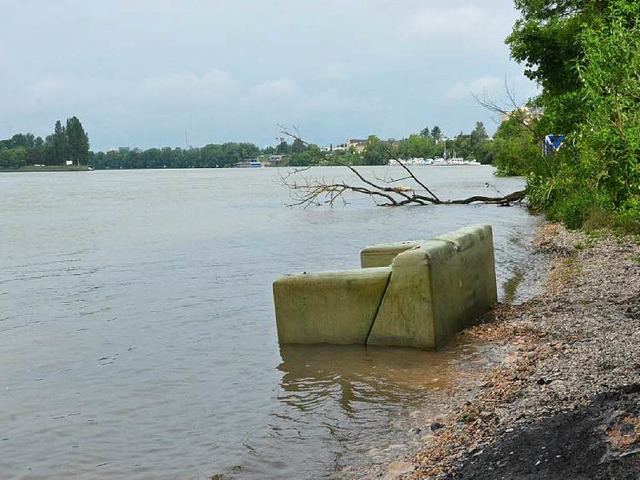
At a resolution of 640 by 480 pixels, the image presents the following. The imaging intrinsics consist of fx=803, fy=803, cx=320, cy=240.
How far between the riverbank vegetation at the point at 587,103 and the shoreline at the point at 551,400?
155cm

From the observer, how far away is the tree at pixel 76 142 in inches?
6393

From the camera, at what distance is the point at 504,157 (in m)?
70.8

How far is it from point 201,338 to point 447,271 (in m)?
4.31

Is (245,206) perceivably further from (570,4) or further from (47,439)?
(47,439)

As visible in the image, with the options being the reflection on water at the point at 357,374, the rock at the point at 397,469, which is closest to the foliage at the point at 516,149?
the reflection on water at the point at 357,374

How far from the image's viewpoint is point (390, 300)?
10.2 metres

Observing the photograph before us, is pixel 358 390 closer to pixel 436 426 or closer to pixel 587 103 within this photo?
pixel 436 426

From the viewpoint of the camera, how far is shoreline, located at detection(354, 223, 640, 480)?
513 centimetres

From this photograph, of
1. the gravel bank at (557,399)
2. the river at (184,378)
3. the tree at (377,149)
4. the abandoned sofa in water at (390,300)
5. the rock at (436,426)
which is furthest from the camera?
the tree at (377,149)

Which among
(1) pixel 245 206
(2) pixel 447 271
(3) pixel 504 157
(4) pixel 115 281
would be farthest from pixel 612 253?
(3) pixel 504 157

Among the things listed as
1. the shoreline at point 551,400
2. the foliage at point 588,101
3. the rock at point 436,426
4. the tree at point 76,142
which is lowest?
the rock at point 436,426

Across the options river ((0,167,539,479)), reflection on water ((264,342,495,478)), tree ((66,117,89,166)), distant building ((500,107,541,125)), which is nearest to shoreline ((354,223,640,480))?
reflection on water ((264,342,495,478))

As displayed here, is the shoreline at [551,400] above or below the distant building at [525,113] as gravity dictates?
below

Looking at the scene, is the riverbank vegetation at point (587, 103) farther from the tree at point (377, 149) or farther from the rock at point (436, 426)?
the tree at point (377, 149)
